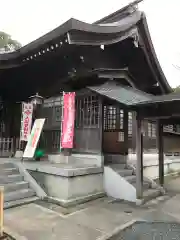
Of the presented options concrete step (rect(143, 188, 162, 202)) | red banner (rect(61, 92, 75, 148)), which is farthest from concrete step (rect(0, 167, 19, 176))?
concrete step (rect(143, 188, 162, 202))

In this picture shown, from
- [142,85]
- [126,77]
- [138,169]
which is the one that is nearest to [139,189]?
[138,169]

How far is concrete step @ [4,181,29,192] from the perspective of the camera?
7086 millimetres

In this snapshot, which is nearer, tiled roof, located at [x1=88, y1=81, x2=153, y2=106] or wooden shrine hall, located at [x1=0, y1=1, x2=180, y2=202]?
tiled roof, located at [x1=88, y1=81, x2=153, y2=106]

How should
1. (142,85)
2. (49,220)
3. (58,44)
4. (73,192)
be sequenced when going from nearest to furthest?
(49,220) → (73,192) → (58,44) → (142,85)

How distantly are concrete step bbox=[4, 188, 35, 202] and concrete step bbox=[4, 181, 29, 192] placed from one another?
0.47 ft

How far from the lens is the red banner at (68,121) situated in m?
8.22

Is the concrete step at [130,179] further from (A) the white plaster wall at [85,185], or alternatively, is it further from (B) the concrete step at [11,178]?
(B) the concrete step at [11,178]

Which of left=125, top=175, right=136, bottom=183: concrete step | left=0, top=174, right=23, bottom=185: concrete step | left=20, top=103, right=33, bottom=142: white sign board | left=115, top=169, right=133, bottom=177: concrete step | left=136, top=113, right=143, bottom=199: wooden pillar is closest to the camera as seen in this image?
left=0, top=174, right=23, bottom=185: concrete step

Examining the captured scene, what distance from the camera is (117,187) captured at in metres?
8.05

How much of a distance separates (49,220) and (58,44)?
17.1 feet

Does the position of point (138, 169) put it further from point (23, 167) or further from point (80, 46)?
point (80, 46)

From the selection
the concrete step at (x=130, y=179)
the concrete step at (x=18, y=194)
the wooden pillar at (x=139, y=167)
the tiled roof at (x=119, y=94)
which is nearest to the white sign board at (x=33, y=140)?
the concrete step at (x=18, y=194)

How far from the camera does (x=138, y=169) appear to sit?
749 cm

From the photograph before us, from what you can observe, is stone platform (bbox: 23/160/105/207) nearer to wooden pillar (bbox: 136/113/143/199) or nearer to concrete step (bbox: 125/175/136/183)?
concrete step (bbox: 125/175/136/183)
